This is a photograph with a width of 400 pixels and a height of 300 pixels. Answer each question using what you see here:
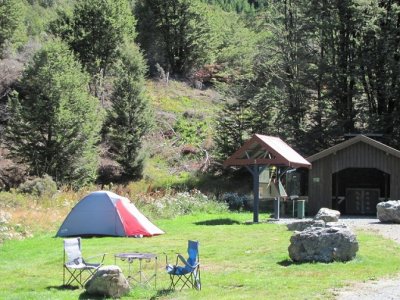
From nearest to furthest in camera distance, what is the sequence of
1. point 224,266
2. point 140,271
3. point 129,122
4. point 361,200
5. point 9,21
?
1. point 140,271
2. point 224,266
3. point 361,200
4. point 129,122
5. point 9,21

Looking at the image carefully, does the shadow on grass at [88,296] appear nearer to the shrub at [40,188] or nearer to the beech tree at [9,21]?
the shrub at [40,188]

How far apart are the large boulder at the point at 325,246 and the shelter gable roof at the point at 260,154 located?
10.7 m

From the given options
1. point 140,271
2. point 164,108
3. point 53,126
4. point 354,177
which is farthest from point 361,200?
point 140,271

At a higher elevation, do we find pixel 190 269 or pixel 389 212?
pixel 389 212

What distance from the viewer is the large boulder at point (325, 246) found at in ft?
44.2

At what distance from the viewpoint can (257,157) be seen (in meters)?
25.2

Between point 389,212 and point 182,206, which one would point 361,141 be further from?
point 182,206

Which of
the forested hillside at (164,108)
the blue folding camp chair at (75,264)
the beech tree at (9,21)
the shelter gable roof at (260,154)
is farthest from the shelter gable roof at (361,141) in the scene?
the beech tree at (9,21)

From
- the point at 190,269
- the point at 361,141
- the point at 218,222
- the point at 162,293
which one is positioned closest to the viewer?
the point at 162,293

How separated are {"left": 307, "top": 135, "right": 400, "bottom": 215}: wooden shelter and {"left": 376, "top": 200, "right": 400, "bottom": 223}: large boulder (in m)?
5.69

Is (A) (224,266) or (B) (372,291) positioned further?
(A) (224,266)

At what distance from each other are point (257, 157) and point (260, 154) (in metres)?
0.24

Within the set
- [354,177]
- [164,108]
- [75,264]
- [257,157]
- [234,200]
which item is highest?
[164,108]

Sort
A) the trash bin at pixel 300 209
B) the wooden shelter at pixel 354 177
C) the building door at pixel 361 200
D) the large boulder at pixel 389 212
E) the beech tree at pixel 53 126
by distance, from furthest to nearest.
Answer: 1. the building door at pixel 361 200
2. the beech tree at pixel 53 126
3. the wooden shelter at pixel 354 177
4. the trash bin at pixel 300 209
5. the large boulder at pixel 389 212
